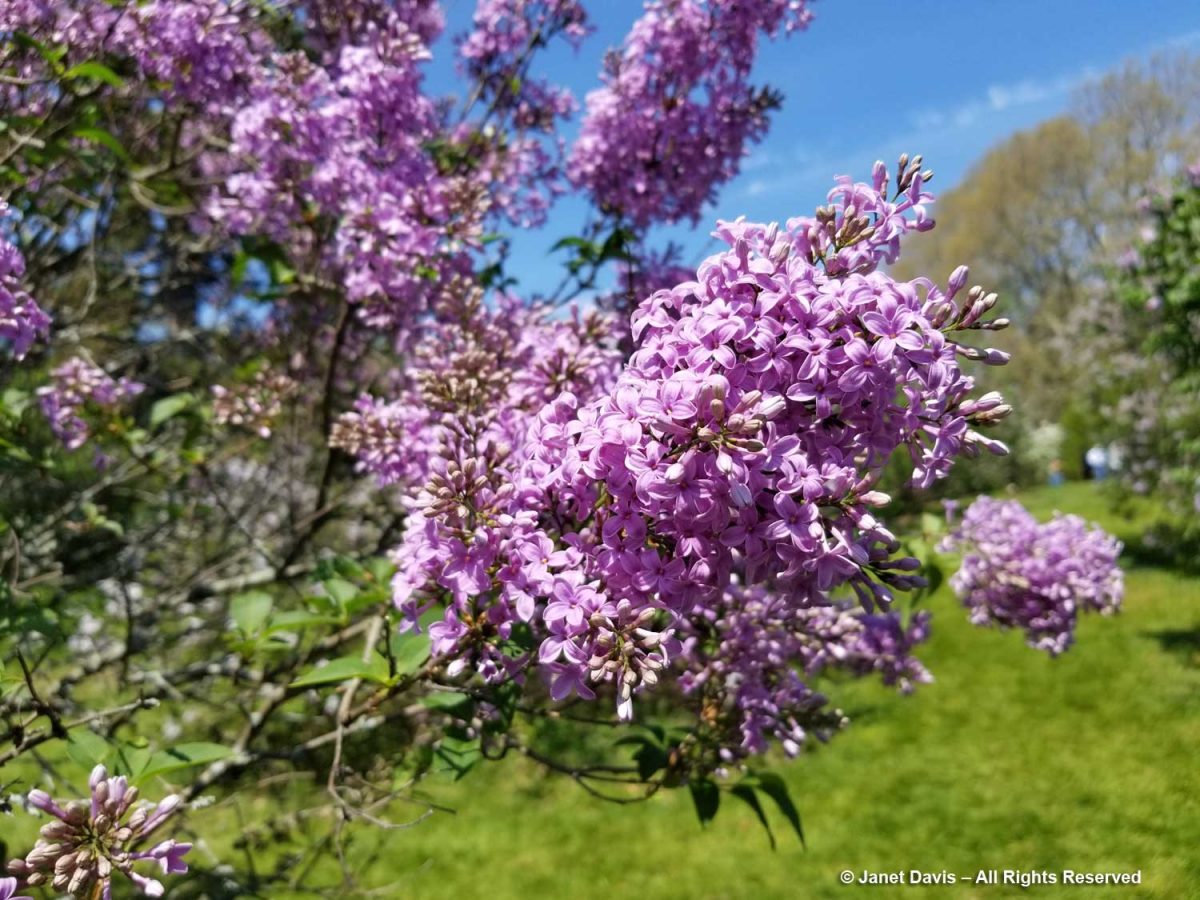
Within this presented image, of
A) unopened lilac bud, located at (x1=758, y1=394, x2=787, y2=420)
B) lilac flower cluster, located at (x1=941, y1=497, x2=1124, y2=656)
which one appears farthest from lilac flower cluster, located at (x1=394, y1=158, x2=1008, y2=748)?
lilac flower cluster, located at (x1=941, y1=497, x2=1124, y2=656)

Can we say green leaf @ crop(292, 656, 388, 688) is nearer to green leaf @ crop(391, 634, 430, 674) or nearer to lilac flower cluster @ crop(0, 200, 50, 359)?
green leaf @ crop(391, 634, 430, 674)

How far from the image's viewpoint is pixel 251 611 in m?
2.68

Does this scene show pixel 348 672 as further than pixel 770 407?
Yes

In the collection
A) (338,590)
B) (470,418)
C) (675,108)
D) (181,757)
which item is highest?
(675,108)

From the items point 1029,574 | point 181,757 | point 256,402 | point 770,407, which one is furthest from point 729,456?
point 256,402

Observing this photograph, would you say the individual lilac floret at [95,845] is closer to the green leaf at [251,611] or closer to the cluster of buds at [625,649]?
the cluster of buds at [625,649]

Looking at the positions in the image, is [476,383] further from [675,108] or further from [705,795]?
[675,108]

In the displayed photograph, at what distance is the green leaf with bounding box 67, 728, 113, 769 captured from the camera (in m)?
2.03

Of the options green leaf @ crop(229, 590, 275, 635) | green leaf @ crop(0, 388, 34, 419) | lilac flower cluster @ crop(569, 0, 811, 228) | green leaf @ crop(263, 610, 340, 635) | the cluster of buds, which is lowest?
the cluster of buds

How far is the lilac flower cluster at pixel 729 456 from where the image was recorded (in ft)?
4.92

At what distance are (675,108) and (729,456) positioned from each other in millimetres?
3036

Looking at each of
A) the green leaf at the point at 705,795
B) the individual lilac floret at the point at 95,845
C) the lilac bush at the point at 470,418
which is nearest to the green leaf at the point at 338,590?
the lilac bush at the point at 470,418

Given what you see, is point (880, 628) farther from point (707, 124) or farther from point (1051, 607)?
point (707, 124)

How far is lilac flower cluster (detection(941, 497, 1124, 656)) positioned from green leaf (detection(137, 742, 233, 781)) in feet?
9.20
